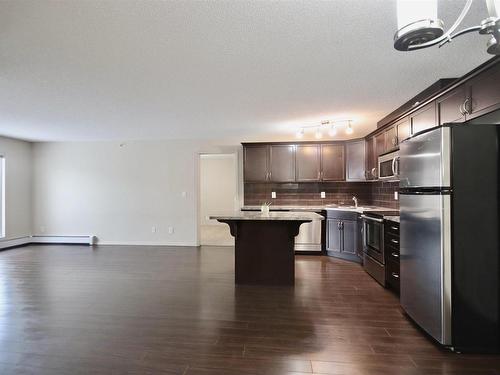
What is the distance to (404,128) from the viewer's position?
12.2ft

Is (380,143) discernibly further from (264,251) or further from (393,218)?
(264,251)

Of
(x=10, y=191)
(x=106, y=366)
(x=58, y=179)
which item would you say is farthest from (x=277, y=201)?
(x=10, y=191)

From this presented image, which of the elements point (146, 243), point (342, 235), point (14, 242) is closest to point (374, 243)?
point (342, 235)

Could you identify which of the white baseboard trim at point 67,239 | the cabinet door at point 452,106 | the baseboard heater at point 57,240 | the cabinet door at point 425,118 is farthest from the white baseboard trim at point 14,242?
the cabinet door at point 452,106

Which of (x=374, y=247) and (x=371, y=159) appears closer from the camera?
(x=374, y=247)

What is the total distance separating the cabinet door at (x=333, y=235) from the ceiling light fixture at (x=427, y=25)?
168 inches

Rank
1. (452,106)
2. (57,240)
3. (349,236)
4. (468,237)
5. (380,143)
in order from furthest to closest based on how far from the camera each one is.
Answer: (57,240)
(349,236)
(380,143)
(452,106)
(468,237)

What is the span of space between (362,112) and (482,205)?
7.63 feet

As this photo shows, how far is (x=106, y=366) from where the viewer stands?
6.48ft

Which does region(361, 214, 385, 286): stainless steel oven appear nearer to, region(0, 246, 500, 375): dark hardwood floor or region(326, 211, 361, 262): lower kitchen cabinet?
region(0, 246, 500, 375): dark hardwood floor

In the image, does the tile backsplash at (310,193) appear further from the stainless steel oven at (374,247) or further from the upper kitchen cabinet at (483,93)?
the upper kitchen cabinet at (483,93)

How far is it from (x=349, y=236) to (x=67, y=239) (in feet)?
20.1

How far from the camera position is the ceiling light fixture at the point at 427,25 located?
3.70 feet

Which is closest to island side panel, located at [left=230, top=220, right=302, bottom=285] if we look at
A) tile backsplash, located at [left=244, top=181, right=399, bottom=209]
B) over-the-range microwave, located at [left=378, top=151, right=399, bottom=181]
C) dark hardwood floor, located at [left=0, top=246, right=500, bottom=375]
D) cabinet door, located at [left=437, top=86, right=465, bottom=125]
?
dark hardwood floor, located at [left=0, top=246, right=500, bottom=375]
